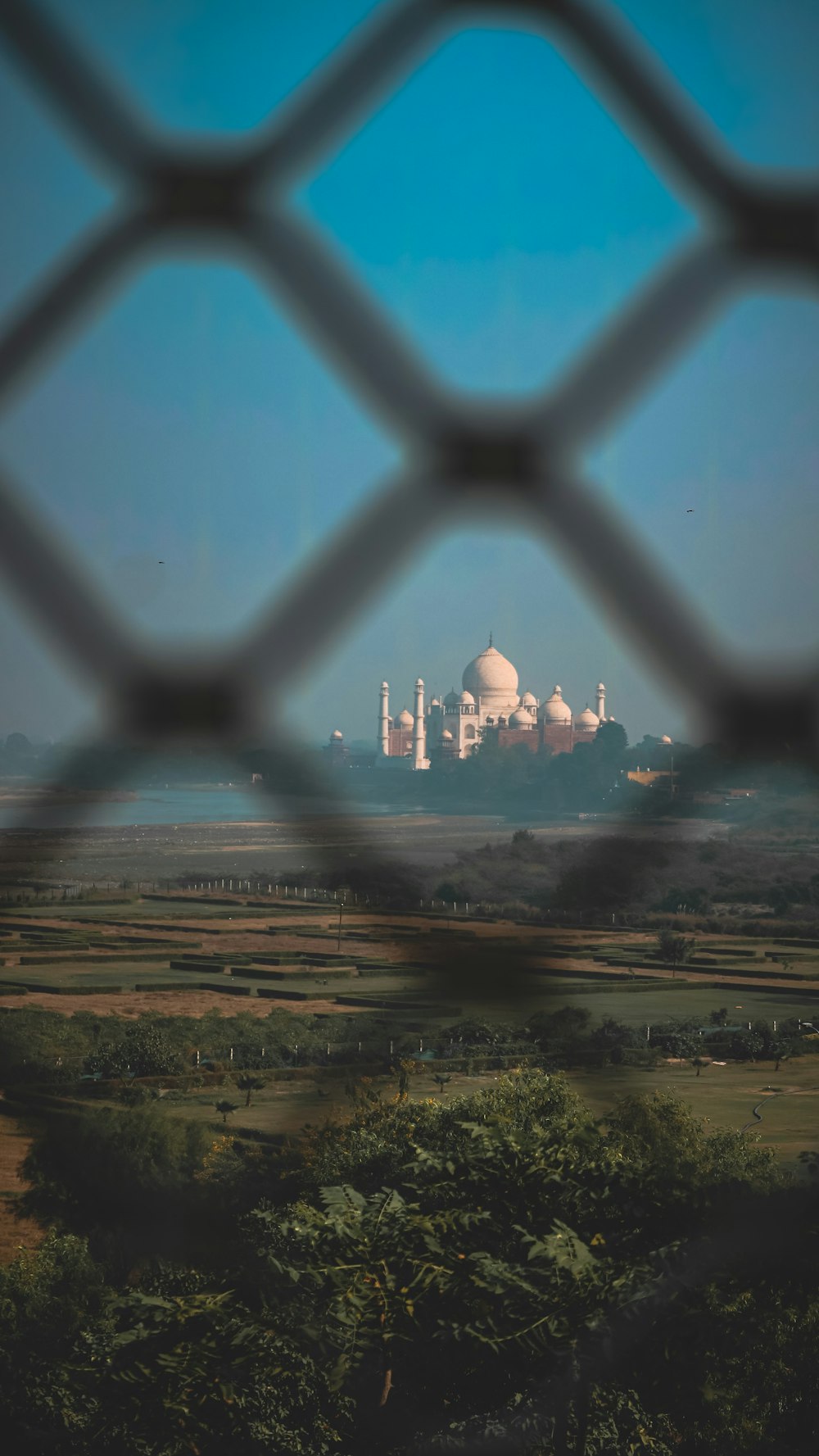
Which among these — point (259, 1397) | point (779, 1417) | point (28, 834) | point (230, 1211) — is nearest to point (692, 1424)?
point (779, 1417)

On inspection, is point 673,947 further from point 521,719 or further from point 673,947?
point 521,719

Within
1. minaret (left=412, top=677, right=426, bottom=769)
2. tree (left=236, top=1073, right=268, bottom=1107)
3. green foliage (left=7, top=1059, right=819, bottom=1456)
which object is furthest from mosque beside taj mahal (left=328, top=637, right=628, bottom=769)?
tree (left=236, top=1073, right=268, bottom=1107)

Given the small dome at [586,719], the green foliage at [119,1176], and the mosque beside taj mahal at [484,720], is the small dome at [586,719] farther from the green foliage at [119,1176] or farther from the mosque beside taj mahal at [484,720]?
the green foliage at [119,1176]

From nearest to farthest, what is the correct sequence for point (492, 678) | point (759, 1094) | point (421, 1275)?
point (492, 678) < point (759, 1094) < point (421, 1275)

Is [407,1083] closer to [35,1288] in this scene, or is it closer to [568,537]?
[568,537]

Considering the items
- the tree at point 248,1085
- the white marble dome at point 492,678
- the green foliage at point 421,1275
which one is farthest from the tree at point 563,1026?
the tree at point 248,1085

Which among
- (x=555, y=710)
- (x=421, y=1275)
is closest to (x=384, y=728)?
(x=555, y=710)
